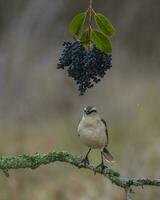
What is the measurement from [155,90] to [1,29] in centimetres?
179

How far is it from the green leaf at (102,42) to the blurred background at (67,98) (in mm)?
3624

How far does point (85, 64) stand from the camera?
5.56 feet

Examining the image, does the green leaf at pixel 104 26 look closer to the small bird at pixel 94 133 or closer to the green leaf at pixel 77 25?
the green leaf at pixel 77 25

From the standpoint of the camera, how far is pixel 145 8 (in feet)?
28.5

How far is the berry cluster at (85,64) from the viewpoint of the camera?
1698 millimetres

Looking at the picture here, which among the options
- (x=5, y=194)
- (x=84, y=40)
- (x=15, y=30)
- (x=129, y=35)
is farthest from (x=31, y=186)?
(x=84, y=40)

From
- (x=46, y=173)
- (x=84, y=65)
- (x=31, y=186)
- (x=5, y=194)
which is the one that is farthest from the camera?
(x=46, y=173)

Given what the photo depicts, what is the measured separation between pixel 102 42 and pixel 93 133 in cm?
68

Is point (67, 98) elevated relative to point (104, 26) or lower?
elevated

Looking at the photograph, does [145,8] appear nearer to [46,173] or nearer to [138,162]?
[46,173]

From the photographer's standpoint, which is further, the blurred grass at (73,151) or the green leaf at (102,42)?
the blurred grass at (73,151)

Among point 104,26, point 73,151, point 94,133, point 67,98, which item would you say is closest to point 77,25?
point 104,26

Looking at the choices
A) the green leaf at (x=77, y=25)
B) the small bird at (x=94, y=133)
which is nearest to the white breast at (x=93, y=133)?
the small bird at (x=94, y=133)

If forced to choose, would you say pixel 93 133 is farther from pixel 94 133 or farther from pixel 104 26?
pixel 104 26
